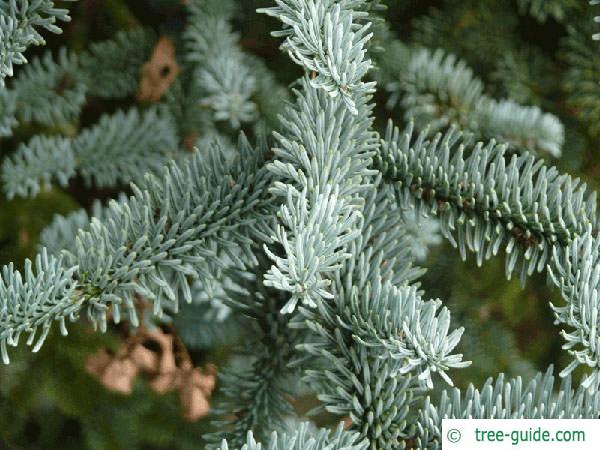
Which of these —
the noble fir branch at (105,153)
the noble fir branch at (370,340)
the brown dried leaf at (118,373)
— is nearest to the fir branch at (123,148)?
the noble fir branch at (105,153)

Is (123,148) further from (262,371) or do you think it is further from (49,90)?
(262,371)

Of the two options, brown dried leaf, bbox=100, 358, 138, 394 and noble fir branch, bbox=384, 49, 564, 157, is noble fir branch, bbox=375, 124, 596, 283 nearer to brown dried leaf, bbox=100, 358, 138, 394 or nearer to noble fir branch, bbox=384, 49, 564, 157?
noble fir branch, bbox=384, 49, 564, 157


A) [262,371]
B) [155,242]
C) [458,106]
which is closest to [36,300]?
[155,242]

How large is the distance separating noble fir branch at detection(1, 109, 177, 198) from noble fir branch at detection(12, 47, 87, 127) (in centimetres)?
2

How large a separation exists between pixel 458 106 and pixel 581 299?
1.01 ft

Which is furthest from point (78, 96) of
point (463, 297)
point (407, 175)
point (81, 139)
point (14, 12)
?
point (463, 297)

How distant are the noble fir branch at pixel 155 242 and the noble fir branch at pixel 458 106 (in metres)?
0.25

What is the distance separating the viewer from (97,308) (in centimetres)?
38

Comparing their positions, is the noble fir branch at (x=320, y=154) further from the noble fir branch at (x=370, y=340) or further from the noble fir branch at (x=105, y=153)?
the noble fir branch at (x=105, y=153)

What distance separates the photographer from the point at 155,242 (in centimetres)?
39

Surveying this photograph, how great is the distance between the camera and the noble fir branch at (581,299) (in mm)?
333

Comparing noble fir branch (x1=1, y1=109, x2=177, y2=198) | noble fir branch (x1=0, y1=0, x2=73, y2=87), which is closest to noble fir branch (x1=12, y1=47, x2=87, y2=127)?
noble fir branch (x1=1, y1=109, x2=177, y2=198)

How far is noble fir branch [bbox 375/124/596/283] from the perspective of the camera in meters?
0.39

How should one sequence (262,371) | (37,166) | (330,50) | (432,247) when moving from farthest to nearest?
(432,247), (37,166), (262,371), (330,50)
